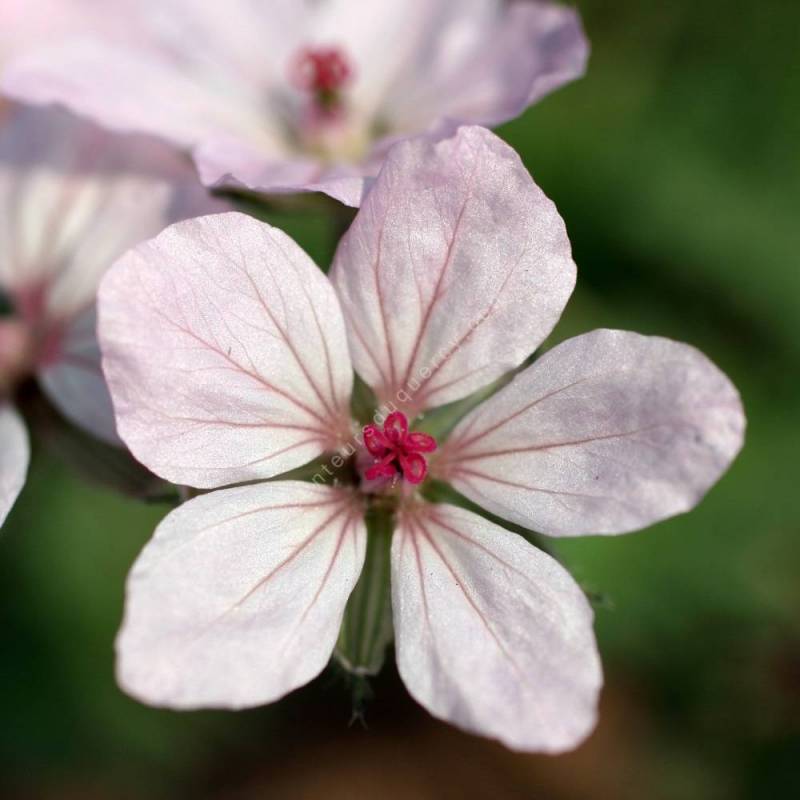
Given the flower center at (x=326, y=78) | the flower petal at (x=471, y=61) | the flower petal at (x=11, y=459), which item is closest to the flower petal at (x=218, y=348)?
the flower petal at (x=11, y=459)

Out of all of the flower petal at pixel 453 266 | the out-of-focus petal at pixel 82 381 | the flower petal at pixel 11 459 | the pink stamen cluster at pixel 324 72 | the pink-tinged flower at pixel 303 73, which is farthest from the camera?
the pink stamen cluster at pixel 324 72

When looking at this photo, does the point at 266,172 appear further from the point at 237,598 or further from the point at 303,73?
the point at 237,598

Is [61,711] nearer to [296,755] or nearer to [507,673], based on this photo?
[296,755]

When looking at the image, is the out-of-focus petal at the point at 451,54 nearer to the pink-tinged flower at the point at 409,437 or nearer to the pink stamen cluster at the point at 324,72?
the pink stamen cluster at the point at 324,72

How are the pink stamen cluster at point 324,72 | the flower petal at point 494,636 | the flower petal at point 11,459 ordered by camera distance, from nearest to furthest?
the flower petal at point 494,636 → the flower petal at point 11,459 → the pink stamen cluster at point 324,72

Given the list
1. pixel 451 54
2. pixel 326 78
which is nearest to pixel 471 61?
pixel 451 54

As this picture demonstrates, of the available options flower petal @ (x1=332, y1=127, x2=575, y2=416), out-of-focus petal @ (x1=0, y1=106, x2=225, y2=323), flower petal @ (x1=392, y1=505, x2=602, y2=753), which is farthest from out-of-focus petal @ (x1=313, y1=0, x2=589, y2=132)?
flower petal @ (x1=392, y1=505, x2=602, y2=753)

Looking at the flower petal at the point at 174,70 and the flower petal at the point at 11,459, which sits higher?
the flower petal at the point at 174,70
